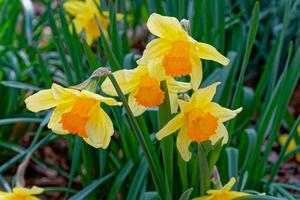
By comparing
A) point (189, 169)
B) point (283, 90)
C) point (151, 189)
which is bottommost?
point (151, 189)

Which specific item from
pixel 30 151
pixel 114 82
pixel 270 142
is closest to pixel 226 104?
pixel 270 142

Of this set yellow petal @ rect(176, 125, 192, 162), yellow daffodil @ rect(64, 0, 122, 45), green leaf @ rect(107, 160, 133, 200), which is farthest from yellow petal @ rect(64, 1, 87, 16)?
yellow petal @ rect(176, 125, 192, 162)

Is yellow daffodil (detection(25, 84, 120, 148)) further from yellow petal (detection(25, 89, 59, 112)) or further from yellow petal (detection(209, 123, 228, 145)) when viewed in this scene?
yellow petal (detection(209, 123, 228, 145))

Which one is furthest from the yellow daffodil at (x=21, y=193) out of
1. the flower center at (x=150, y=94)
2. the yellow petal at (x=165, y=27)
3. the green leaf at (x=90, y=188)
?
the yellow petal at (x=165, y=27)

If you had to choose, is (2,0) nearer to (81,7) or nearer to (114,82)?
(81,7)

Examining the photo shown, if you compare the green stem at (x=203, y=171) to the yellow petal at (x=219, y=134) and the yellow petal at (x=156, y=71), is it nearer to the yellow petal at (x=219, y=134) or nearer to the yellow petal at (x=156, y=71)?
the yellow petal at (x=219, y=134)

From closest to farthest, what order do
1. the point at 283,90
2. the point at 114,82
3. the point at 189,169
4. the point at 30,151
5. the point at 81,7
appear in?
the point at 114,82 < the point at 189,169 < the point at 283,90 < the point at 30,151 < the point at 81,7
